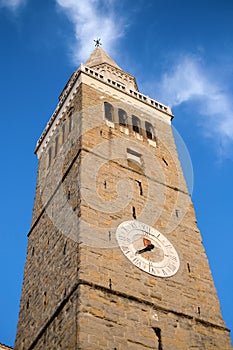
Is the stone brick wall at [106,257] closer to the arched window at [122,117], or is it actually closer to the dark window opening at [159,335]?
the dark window opening at [159,335]

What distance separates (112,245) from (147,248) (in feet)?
4.39

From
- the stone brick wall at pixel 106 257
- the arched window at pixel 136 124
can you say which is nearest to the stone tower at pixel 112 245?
the stone brick wall at pixel 106 257

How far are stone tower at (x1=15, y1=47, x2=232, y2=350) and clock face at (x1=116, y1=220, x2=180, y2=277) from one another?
5cm

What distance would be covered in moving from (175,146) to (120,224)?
953 cm

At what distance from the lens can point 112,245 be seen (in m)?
Answer: 16.7

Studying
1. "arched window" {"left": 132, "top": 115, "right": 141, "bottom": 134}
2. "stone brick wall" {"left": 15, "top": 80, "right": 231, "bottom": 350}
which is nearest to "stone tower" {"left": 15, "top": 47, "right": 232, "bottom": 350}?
"stone brick wall" {"left": 15, "top": 80, "right": 231, "bottom": 350}

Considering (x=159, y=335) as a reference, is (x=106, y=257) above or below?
above

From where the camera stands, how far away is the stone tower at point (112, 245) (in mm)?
14513

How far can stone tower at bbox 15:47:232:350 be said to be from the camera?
47.6 feet

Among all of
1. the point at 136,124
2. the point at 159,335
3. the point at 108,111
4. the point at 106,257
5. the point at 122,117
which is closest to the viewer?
the point at 159,335

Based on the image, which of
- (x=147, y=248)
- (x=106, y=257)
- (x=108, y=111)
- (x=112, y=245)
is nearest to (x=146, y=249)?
(x=147, y=248)

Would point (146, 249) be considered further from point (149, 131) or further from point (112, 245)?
point (149, 131)

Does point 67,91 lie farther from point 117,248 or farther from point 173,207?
point 117,248

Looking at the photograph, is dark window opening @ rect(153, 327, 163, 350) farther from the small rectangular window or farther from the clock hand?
the small rectangular window
